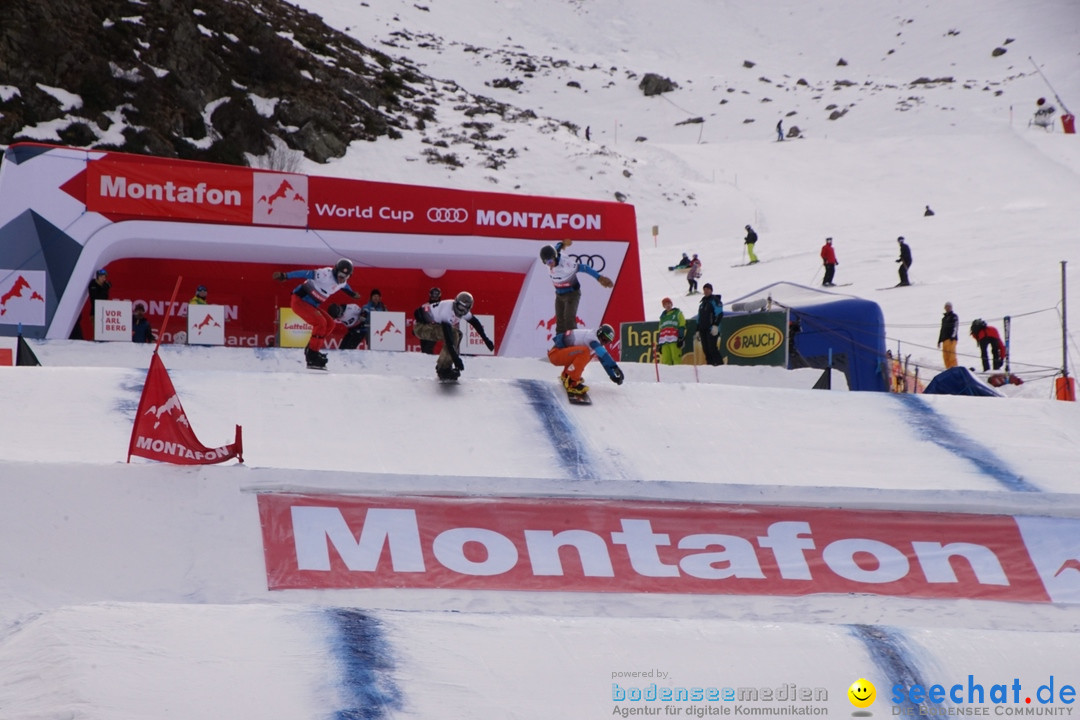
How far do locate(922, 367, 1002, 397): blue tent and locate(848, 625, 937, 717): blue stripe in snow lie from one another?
8.18 metres

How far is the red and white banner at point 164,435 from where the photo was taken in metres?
8.45

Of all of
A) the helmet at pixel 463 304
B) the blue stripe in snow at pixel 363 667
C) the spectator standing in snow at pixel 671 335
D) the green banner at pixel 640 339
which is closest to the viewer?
the blue stripe in snow at pixel 363 667

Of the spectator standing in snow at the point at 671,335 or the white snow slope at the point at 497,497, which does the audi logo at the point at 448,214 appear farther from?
the white snow slope at the point at 497,497

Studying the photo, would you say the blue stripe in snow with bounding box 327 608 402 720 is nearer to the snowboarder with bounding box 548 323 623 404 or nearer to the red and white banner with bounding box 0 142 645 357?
the snowboarder with bounding box 548 323 623 404

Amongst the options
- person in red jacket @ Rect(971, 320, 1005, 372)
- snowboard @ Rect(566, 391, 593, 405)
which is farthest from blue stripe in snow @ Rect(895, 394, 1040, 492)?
person in red jacket @ Rect(971, 320, 1005, 372)

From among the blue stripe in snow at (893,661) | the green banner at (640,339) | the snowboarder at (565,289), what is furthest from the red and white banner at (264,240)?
the blue stripe in snow at (893,661)

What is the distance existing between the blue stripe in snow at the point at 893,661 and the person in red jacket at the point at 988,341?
14491 millimetres

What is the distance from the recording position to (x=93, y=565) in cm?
771

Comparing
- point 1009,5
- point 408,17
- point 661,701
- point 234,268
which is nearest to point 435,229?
point 234,268

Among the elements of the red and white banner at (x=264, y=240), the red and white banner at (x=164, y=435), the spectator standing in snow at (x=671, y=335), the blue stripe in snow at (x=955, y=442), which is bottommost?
the blue stripe in snow at (x=955, y=442)

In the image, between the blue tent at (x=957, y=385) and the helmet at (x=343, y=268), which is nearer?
the helmet at (x=343, y=268)

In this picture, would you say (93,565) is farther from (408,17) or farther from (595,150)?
(408,17)

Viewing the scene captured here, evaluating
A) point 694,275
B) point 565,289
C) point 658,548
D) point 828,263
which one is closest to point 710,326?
point 565,289

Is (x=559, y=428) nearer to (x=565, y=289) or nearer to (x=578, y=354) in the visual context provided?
(x=578, y=354)
